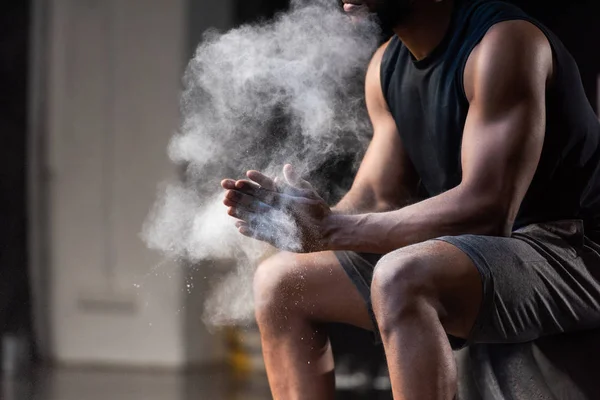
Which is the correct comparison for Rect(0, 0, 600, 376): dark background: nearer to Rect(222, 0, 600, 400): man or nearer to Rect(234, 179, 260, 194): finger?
Rect(222, 0, 600, 400): man

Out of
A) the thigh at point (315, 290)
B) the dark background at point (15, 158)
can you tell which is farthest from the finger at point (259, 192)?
the dark background at point (15, 158)

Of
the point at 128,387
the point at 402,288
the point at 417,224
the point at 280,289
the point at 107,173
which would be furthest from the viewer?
the point at 107,173

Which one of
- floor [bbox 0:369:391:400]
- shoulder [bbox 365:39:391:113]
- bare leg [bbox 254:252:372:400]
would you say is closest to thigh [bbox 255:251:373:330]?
bare leg [bbox 254:252:372:400]

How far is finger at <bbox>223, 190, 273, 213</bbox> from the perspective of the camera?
35.6 inches

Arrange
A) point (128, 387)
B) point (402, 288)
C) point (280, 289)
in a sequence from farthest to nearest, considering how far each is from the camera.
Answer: point (128, 387) < point (280, 289) < point (402, 288)

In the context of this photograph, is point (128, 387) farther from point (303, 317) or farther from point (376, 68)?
point (376, 68)

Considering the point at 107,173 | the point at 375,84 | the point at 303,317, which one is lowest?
the point at 107,173

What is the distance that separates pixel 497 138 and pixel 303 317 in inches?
13.0

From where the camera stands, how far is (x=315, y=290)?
1.00 meters

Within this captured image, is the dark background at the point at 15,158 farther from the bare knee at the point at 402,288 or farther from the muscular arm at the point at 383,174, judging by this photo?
the bare knee at the point at 402,288

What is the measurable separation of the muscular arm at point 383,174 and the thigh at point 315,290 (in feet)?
0.31

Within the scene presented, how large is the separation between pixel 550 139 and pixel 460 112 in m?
0.11

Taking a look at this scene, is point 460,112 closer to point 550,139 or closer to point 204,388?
point 550,139

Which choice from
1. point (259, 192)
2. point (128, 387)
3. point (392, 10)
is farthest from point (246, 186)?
point (128, 387)
